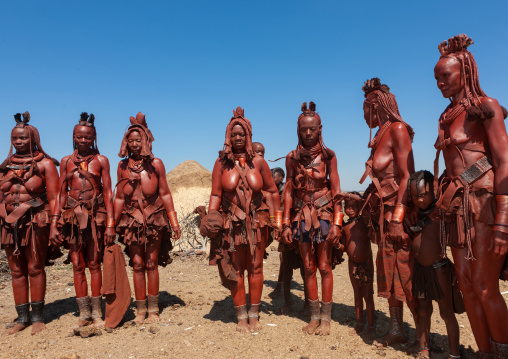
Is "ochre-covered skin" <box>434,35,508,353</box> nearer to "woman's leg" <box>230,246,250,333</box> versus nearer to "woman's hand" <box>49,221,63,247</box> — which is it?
"woman's leg" <box>230,246,250,333</box>

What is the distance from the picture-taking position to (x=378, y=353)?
3.80 metres

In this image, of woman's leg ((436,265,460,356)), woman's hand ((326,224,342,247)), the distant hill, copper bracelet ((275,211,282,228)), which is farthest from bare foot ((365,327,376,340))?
the distant hill

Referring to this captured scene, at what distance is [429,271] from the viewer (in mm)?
3547

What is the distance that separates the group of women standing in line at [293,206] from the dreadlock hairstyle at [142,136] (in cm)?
2

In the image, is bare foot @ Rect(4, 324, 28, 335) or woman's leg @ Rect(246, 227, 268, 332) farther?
bare foot @ Rect(4, 324, 28, 335)

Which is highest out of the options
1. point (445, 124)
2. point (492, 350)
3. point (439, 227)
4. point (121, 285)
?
point (445, 124)

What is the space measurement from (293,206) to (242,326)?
5.82 ft

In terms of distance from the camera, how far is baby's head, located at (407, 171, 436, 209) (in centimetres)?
349

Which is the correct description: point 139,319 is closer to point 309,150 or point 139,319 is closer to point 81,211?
point 81,211

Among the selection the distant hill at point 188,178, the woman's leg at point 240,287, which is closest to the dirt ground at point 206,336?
the woman's leg at point 240,287

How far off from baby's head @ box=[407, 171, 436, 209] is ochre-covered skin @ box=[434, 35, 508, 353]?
0.55 ft


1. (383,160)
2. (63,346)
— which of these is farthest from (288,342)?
(63,346)

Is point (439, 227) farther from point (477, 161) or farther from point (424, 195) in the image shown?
point (477, 161)

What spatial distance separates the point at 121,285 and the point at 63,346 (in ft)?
3.30
